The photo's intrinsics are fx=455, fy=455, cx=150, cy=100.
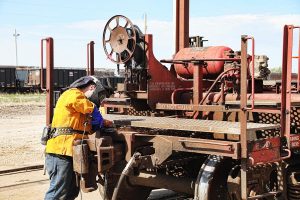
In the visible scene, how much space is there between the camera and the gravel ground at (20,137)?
1055cm

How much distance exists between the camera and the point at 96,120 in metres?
5.28

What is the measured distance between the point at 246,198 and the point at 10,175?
5.78m

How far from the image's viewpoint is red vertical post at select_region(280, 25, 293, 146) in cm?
483

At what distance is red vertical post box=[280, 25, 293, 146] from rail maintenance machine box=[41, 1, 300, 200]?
1cm

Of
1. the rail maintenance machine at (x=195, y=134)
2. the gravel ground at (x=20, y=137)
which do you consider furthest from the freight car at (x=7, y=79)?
the rail maintenance machine at (x=195, y=134)

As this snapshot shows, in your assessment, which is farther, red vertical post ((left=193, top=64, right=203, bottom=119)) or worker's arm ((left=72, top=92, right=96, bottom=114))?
red vertical post ((left=193, top=64, right=203, bottom=119))

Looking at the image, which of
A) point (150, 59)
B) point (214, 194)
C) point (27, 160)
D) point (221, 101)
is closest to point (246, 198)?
point (214, 194)

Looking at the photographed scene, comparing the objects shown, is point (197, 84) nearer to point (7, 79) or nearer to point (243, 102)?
point (243, 102)

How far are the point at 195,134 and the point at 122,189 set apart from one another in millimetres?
1391

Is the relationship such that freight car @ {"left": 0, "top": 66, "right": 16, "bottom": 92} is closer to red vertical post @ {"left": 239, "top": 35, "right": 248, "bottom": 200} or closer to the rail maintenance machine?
the rail maintenance machine

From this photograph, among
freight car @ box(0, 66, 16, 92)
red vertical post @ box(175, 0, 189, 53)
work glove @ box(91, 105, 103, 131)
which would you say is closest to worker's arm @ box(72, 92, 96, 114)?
work glove @ box(91, 105, 103, 131)

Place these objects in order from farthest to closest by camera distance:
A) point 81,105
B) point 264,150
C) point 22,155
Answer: point 22,155, point 81,105, point 264,150

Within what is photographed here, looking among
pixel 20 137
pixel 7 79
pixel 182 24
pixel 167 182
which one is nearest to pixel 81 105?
pixel 167 182

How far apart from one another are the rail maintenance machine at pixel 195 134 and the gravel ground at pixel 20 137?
433cm
